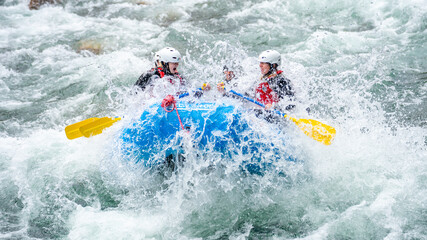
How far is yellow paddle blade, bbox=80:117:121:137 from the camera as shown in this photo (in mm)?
5227

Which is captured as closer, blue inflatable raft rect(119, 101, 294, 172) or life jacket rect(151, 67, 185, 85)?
blue inflatable raft rect(119, 101, 294, 172)

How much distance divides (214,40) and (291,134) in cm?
492

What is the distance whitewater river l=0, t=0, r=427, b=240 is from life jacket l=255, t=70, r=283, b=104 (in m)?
0.29

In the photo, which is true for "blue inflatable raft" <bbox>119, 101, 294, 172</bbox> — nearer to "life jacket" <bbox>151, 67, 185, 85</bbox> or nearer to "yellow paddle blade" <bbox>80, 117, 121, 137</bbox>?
"yellow paddle blade" <bbox>80, 117, 121, 137</bbox>

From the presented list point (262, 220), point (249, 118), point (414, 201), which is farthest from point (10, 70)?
point (414, 201)

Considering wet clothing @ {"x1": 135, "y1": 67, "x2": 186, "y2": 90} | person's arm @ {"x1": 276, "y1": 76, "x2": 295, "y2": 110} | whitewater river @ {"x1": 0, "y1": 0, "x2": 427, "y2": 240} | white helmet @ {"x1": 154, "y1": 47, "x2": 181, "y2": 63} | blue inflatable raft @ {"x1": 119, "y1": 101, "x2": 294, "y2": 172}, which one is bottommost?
whitewater river @ {"x1": 0, "y1": 0, "x2": 427, "y2": 240}

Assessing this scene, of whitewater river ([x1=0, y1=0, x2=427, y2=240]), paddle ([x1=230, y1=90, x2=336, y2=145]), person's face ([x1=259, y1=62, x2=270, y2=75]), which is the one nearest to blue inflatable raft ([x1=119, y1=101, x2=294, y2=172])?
whitewater river ([x1=0, y1=0, x2=427, y2=240])

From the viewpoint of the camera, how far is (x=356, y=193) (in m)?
4.80

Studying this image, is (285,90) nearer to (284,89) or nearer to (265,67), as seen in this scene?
(284,89)

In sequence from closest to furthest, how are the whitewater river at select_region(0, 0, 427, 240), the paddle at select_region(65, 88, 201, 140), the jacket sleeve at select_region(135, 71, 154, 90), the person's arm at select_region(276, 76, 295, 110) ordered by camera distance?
the whitewater river at select_region(0, 0, 427, 240)
the paddle at select_region(65, 88, 201, 140)
the person's arm at select_region(276, 76, 295, 110)
the jacket sleeve at select_region(135, 71, 154, 90)

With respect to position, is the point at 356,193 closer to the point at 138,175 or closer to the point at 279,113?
the point at 279,113

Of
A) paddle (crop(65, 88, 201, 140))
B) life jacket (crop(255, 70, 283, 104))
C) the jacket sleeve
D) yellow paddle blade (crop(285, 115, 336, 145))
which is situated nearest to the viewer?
yellow paddle blade (crop(285, 115, 336, 145))

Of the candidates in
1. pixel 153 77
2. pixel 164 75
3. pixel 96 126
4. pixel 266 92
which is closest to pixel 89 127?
pixel 96 126

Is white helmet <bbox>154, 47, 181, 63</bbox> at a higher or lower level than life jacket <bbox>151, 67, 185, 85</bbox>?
higher
